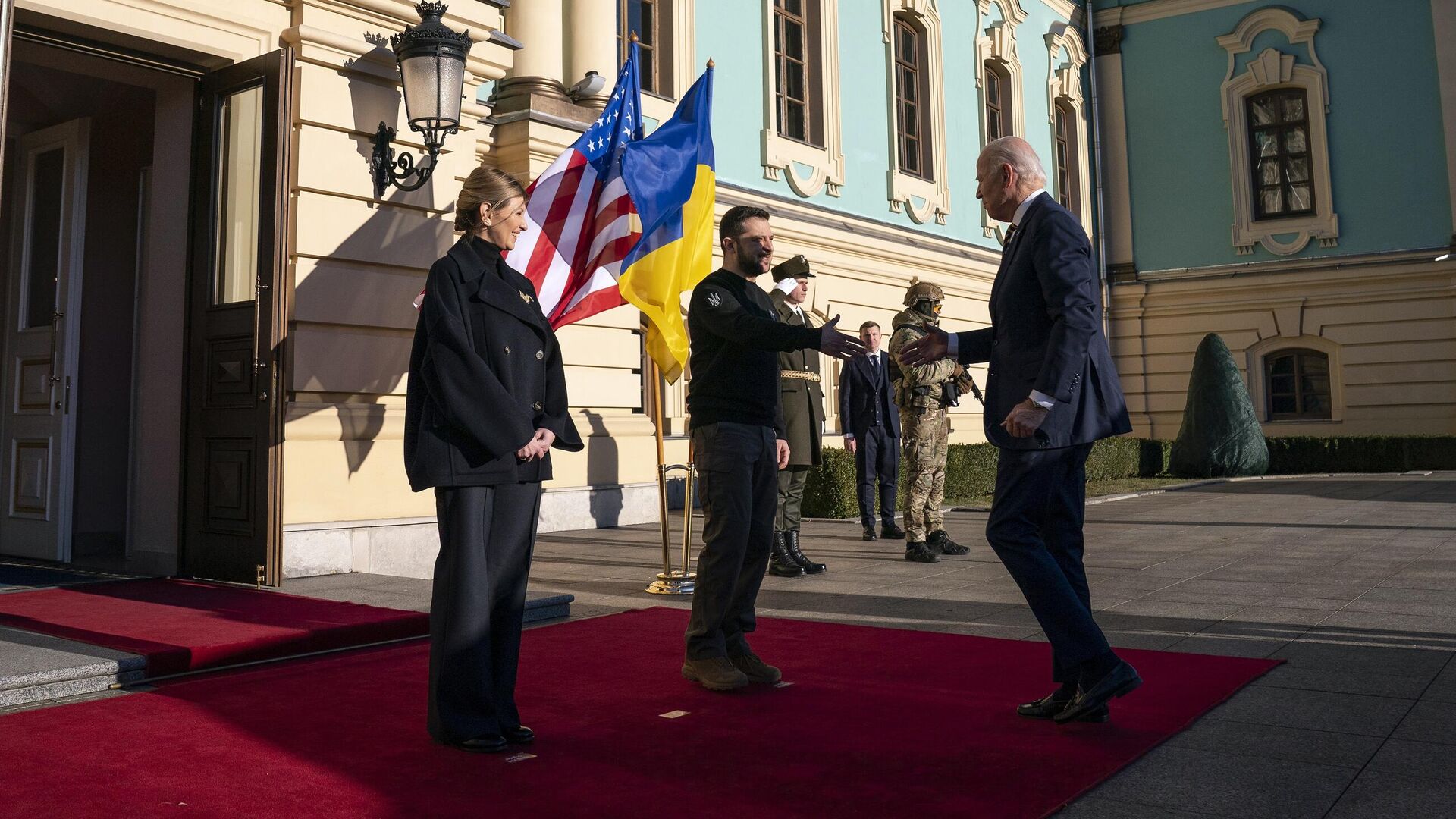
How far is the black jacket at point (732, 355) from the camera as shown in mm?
4227

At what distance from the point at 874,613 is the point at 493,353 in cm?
309

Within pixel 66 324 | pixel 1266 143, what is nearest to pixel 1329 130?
pixel 1266 143

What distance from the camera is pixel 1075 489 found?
383 centimetres

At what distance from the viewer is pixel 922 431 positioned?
848 centimetres

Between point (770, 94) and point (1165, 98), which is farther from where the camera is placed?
point (1165, 98)

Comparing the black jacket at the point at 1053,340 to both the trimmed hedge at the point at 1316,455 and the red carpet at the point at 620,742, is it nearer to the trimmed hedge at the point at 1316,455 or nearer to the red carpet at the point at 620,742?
the red carpet at the point at 620,742

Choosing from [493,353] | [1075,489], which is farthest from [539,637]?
[1075,489]

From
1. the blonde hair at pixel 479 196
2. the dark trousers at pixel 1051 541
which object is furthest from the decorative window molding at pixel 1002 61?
the blonde hair at pixel 479 196

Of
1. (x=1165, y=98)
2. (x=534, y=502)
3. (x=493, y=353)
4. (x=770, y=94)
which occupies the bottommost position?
(x=534, y=502)

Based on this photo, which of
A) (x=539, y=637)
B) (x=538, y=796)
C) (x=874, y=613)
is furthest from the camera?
(x=874, y=613)

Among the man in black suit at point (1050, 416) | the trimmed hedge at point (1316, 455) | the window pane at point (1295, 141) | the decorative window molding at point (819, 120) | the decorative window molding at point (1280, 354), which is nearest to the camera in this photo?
the man in black suit at point (1050, 416)

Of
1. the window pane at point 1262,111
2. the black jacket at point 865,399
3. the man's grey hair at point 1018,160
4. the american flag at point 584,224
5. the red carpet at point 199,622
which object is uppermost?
the window pane at point 1262,111

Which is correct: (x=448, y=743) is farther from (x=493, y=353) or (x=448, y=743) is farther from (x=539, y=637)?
(x=539, y=637)

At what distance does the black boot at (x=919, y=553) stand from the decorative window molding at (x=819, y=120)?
8.23 m
